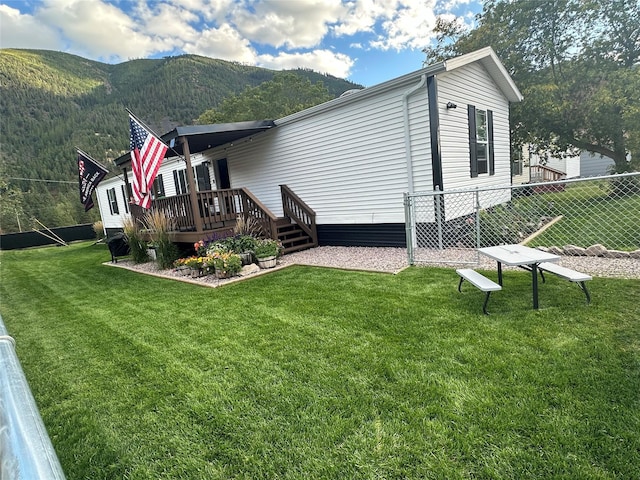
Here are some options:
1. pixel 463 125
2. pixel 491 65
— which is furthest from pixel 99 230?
pixel 491 65

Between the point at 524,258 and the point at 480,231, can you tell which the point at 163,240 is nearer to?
the point at 480,231

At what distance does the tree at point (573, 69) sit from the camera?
36.8 feet

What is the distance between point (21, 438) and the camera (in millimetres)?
664

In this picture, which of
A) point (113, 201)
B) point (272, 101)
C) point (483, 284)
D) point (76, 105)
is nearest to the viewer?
point (483, 284)

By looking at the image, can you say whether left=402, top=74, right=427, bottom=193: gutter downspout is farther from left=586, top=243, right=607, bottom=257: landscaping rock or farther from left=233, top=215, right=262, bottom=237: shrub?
left=233, top=215, right=262, bottom=237: shrub

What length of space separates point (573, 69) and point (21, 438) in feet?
54.0

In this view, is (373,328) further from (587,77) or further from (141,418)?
(587,77)

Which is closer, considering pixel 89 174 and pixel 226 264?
pixel 226 264

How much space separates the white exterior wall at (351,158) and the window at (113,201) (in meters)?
12.5

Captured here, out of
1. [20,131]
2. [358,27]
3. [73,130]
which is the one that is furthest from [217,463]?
[20,131]

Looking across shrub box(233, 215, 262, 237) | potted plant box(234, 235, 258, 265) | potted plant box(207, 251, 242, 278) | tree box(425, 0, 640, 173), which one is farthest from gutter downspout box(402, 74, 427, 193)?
tree box(425, 0, 640, 173)

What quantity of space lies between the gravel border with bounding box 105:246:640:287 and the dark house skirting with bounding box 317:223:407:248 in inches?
6.6

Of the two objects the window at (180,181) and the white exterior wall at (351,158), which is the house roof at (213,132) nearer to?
the white exterior wall at (351,158)

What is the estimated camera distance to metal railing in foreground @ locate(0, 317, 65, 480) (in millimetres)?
582
